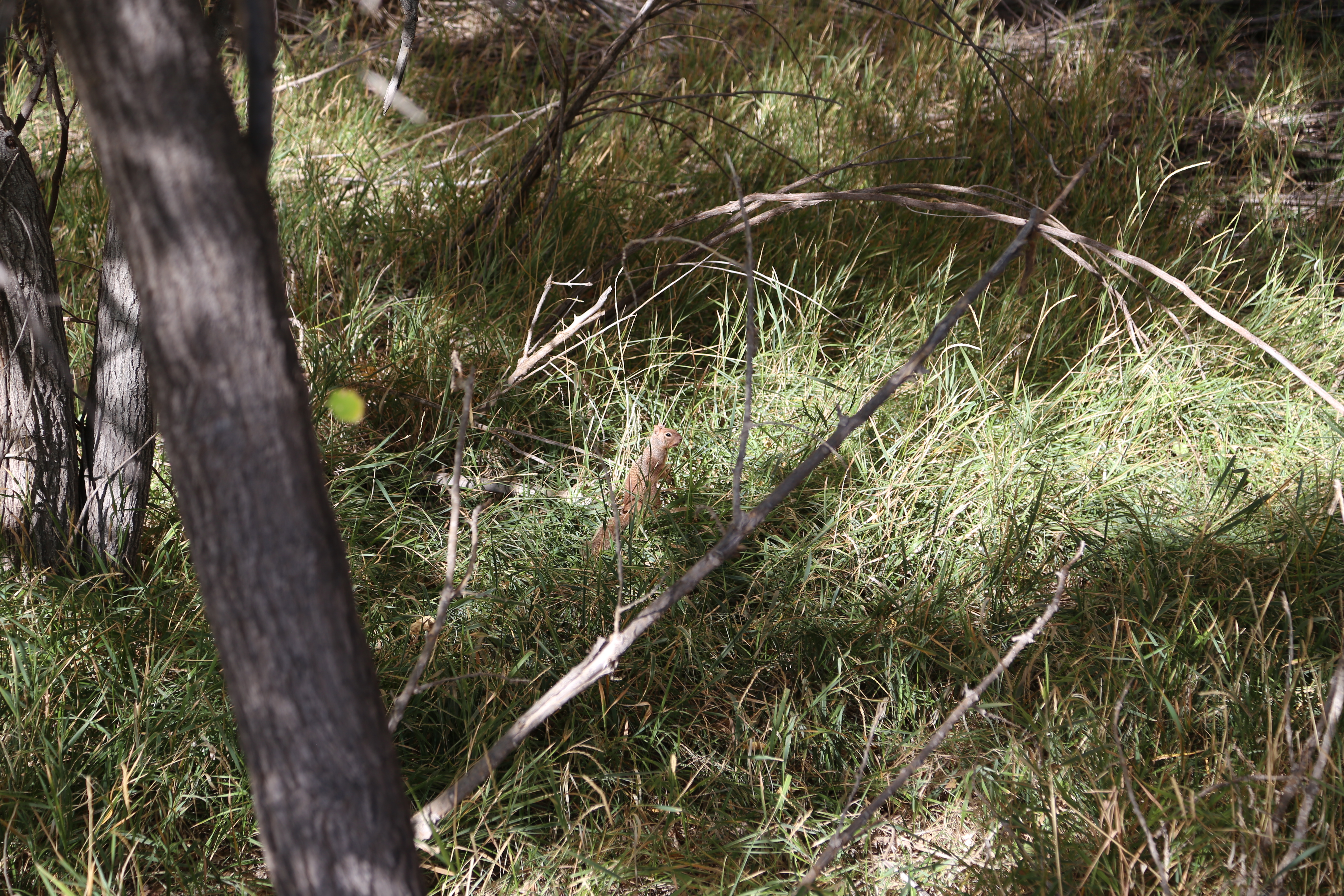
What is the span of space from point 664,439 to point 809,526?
0.35m

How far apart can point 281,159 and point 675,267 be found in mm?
1384

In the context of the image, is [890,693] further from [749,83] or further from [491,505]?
[749,83]

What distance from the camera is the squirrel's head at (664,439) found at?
6.65ft

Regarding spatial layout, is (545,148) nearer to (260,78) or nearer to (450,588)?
(450,588)

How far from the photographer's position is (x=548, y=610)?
1826 millimetres

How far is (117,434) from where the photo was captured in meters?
1.78

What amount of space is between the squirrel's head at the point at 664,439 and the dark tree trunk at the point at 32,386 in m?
1.08

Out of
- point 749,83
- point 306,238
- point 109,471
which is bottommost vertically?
point 109,471

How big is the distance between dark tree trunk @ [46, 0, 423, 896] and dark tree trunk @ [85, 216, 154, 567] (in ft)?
3.47

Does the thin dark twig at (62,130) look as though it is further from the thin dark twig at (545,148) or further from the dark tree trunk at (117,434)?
the thin dark twig at (545,148)

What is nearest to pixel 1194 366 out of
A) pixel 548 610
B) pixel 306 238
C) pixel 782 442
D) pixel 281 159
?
pixel 782 442

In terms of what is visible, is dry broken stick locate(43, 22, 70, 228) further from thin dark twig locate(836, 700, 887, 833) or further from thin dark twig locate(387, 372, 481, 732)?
thin dark twig locate(836, 700, 887, 833)

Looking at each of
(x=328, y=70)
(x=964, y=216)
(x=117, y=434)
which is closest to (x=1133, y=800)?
(x=117, y=434)

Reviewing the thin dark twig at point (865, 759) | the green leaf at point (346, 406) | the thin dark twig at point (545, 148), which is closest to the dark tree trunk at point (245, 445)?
the thin dark twig at point (865, 759)
